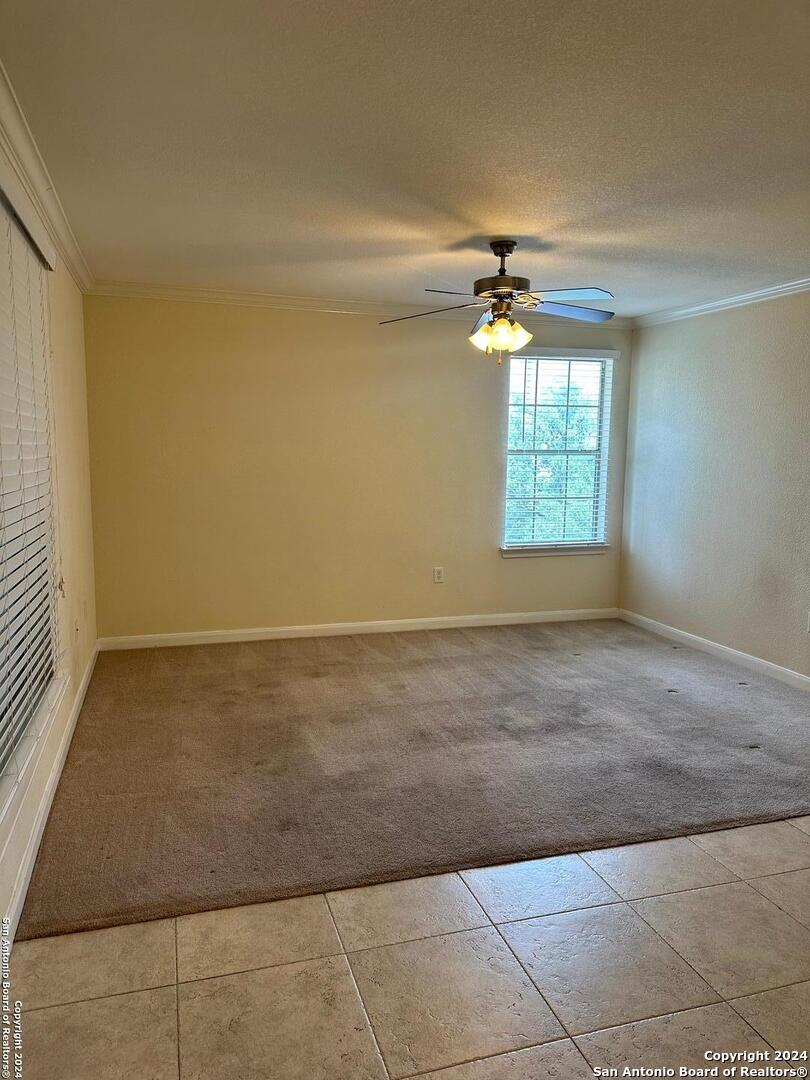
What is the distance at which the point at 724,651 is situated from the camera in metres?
4.90

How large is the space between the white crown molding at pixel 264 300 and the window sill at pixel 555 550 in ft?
5.72

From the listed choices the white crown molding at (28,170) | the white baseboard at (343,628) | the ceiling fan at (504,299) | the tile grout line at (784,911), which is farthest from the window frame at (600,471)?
the tile grout line at (784,911)

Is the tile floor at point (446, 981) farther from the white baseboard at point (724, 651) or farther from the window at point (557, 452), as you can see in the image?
the window at point (557, 452)

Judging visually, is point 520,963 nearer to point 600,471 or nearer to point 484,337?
point 484,337

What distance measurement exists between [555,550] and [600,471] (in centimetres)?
76

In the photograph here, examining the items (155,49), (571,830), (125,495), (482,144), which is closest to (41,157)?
(155,49)

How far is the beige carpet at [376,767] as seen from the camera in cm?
244

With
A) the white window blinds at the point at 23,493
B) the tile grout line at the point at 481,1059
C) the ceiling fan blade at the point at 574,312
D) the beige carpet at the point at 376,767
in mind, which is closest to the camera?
the tile grout line at the point at 481,1059

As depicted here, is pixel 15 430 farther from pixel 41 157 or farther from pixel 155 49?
pixel 155 49

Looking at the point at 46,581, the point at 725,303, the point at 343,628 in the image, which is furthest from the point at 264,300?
the point at 725,303

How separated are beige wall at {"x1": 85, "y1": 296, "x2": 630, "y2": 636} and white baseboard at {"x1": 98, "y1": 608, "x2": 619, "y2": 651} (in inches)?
2.1

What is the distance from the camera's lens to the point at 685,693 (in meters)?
4.22

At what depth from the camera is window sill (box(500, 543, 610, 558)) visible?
5711 mm

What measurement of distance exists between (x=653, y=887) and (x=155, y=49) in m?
2.84
